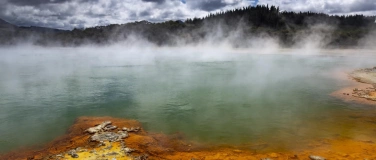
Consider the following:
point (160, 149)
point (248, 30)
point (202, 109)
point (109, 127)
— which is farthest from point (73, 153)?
point (248, 30)

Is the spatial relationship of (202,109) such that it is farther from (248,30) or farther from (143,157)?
(248,30)

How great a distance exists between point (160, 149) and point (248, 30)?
164ft

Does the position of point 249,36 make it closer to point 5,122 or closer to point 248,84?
point 248,84

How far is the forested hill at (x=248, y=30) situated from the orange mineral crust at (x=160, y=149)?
39.3m

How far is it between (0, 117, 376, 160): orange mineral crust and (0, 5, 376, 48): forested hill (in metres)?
A: 39.3

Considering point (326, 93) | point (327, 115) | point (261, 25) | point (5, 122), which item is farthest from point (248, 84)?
point (261, 25)

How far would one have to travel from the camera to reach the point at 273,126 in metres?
8.69

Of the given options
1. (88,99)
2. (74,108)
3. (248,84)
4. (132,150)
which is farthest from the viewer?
(248,84)

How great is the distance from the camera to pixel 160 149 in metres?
7.01

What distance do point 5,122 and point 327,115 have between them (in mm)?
10794

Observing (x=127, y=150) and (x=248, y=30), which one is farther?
(x=248, y=30)

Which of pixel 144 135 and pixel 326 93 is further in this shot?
pixel 326 93

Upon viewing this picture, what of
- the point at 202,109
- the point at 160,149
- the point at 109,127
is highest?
the point at 109,127

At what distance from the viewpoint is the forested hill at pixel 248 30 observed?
45.6m
